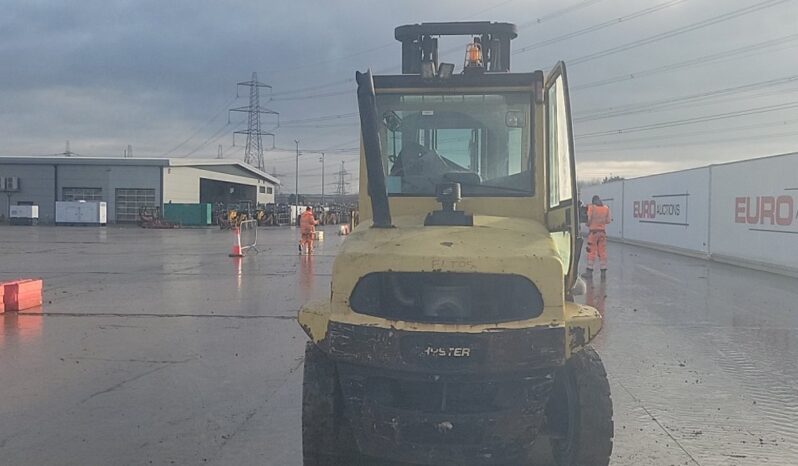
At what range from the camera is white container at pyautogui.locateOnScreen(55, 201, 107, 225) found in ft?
168

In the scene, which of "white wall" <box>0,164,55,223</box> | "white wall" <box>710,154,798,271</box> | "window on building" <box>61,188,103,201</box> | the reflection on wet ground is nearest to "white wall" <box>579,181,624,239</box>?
"white wall" <box>710,154,798,271</box>

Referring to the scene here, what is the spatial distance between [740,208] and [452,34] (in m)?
15.1

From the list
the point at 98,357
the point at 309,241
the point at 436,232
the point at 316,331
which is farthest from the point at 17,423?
the point at 309,241

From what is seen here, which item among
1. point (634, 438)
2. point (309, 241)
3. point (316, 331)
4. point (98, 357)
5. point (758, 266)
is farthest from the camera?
point (309, 241)

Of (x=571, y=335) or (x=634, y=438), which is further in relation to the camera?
(x=634, y=438)

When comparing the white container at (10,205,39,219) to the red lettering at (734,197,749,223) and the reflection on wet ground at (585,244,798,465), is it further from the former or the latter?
the reflection on wet ground at (585,244,798,465)

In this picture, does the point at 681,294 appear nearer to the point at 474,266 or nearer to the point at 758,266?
the point at 758,266

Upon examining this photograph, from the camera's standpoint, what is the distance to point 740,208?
736 inches

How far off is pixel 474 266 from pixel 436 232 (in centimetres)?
47

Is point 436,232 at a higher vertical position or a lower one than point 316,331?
higher

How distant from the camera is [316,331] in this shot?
3961 mm

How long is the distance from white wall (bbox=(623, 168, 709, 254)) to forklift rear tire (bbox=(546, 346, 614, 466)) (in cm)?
1890

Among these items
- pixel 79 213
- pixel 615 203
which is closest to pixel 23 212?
pixel 79 213

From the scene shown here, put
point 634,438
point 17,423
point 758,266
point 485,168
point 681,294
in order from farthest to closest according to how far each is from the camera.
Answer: point 758,266
point 681,294
point 17,423
point 634,438
point 485,168
